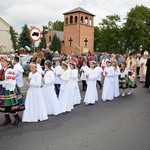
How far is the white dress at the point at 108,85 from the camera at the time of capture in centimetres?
1407

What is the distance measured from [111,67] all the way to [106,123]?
17.7ft

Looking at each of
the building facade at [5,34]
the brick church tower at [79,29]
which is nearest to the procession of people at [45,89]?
the building facade at [5,34]

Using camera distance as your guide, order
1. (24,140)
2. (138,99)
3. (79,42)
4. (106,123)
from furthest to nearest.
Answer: (79,42) → (138,99) → (106,123) → (24,140)

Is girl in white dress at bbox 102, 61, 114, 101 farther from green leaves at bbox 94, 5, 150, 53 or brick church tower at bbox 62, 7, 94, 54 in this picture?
brick church tower at bbox 62, 7, 94, 54

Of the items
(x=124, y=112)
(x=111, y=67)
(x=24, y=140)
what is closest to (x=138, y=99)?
(x=111, y=67)

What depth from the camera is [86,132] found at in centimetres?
835


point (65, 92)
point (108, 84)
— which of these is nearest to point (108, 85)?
point (108, 84)

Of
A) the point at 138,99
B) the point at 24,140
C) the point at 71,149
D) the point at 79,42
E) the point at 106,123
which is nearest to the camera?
the point at 71,149

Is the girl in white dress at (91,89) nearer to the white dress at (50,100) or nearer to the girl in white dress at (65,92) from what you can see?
the girl in white dress at (65,92)

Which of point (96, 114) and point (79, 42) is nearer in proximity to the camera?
point (96, 114)

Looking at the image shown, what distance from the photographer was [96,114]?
10750 millimetres

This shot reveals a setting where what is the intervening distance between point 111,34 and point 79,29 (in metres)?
7.27

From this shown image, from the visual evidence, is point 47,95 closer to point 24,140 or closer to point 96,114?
point 96,114

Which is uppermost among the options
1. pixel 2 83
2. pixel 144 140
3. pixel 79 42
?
pixel 79 42
